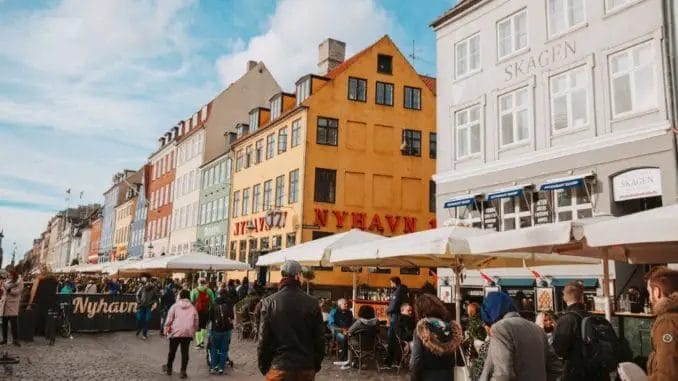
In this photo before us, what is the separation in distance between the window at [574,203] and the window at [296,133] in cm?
1896

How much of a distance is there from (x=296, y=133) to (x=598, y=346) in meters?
30.0

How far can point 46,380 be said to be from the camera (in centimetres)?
1041

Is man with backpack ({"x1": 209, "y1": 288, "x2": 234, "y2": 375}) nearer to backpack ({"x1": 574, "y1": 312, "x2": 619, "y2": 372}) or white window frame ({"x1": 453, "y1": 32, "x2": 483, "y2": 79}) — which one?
backpack ({"x1": 574, "y1": 312, "x2": 619, "y2": 372})

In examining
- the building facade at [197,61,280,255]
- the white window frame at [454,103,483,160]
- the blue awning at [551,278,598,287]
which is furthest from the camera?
the building facade at [197,61,280,255]

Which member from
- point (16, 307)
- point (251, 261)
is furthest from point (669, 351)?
point (251, 261)

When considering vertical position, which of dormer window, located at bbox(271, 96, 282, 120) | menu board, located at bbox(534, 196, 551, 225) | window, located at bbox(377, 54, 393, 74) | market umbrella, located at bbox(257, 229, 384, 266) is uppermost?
window, located at bbox(377, 54, 393, 74)

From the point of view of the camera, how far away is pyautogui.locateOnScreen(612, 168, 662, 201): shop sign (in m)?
14.9

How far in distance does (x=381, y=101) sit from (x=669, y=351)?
1279 inches

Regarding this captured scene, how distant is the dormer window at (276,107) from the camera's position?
3803 centimetres

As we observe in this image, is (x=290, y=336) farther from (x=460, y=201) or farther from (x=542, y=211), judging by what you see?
(x=460, y=201)

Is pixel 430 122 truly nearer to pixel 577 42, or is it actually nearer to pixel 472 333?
pixel 577 42

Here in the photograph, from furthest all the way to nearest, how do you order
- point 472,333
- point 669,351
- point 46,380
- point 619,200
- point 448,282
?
point 448,282 → point 619,200 → point 46,380 → point 472,333 → point 669,351

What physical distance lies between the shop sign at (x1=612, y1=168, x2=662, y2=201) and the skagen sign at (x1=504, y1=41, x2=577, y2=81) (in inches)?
162

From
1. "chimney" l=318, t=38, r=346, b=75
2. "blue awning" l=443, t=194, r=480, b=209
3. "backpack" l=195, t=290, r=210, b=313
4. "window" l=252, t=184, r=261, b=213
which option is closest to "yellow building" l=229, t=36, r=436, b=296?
"window" l=252, t=184, r=261, b=213
